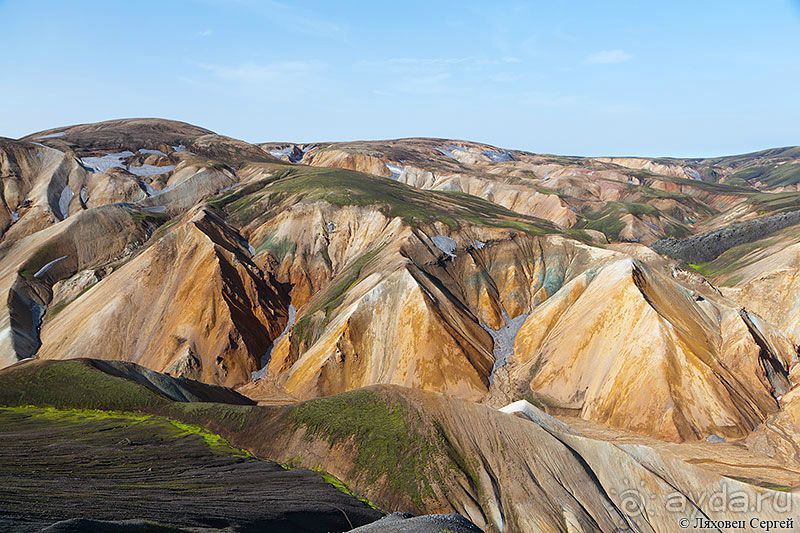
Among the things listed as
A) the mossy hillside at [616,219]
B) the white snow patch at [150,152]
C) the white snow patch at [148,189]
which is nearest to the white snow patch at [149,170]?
the white snow patch at [148,189]

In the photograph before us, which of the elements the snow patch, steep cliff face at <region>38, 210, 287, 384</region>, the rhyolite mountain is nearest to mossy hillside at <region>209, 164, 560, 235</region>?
the rhyolite mountain

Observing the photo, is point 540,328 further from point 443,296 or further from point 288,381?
point 288,381

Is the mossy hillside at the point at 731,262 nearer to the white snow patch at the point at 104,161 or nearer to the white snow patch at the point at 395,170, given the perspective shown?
the white snow patch at the point at 395,170

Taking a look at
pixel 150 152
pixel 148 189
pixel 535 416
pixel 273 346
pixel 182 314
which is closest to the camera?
pixel 535 416

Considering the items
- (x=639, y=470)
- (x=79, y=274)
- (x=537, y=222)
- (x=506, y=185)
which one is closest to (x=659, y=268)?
(x=537, y=222)

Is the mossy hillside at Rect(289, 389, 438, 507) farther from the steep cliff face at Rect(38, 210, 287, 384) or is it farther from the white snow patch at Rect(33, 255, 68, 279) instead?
the white snow patch at Rect(33, 255, 68, 279)

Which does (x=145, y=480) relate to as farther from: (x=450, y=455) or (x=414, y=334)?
(x=414, y=334)

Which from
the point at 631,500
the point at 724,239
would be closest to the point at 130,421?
the point at 631,500
